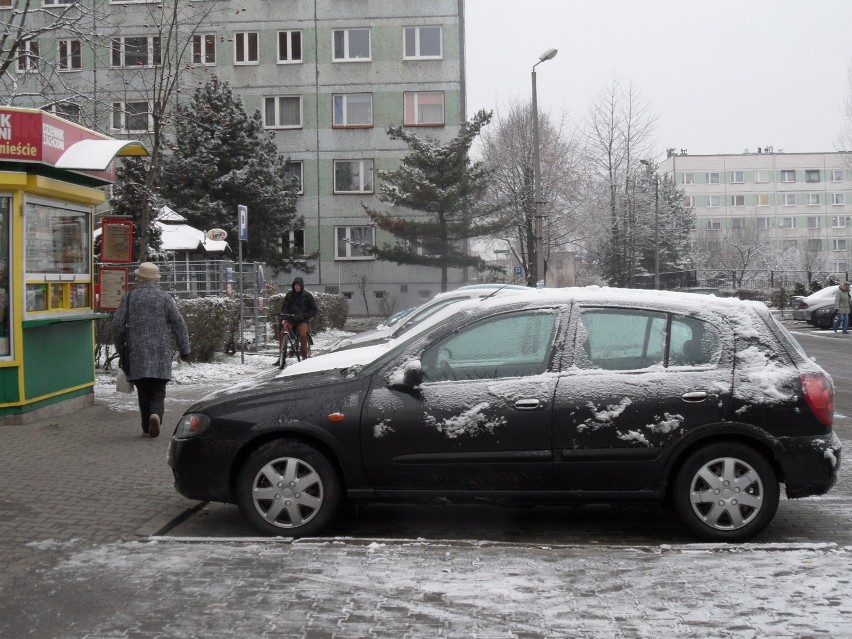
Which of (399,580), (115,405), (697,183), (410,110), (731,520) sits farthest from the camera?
(697,183)

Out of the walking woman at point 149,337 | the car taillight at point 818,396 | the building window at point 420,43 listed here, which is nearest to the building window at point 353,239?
the building window at point 420,43

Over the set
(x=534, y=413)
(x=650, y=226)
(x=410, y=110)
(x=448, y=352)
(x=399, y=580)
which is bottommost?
(x=399, y=580)

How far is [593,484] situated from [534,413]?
1.82 ft

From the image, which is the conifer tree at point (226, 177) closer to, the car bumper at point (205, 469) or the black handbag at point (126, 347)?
the black handbag at point (126, 347)

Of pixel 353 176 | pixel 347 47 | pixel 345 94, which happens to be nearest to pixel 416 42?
pixel 347 47

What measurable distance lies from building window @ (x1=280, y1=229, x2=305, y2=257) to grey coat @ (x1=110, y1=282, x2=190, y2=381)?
98.6ft

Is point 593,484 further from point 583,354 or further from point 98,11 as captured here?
point 98,11

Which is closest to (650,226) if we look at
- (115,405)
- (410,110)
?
(410,110)

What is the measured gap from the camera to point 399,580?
183 inches

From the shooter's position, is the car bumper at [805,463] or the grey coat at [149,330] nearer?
the car bumper at [805,463]

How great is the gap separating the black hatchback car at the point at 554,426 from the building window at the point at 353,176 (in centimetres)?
3934

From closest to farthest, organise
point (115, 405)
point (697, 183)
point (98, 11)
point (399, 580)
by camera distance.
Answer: point (399, 580) < point (115, 405) < point (98, 11) < point (697, 183)

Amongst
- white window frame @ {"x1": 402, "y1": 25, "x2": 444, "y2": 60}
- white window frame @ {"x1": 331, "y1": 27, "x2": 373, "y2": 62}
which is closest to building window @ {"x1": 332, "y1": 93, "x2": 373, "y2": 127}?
white window frame @ {"x1": 331, "y1": 27, "x2": 373, "y2": 62}

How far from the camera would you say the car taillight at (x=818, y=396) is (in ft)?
18.5
